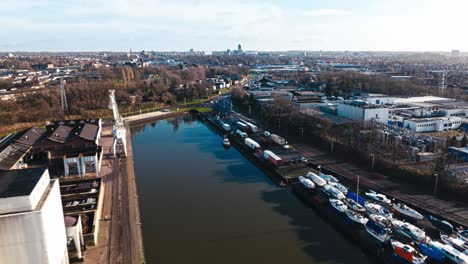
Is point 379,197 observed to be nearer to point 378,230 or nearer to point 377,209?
point 377,209

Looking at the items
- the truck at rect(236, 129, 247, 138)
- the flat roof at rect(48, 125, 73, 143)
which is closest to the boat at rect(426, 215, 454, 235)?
the truck at rect(236, 129, 247, 138)

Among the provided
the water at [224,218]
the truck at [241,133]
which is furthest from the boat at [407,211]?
the truck at [241,133]

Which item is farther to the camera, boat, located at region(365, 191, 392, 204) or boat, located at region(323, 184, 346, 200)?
boat, located at region(323, 184, 346, 200)

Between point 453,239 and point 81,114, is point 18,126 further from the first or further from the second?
point 453,239

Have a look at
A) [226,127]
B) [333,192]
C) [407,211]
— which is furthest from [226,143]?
[407,211]

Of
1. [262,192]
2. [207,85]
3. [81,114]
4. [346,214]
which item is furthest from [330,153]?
[207,85]

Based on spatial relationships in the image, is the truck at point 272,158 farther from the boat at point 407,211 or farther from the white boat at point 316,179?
the boat at point 407,211

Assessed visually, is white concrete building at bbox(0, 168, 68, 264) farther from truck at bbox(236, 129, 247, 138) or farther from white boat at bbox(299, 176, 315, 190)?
truck at bbox(236, 129, 247, 138)

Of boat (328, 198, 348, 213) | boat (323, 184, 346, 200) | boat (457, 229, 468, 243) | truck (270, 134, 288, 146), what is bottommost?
boat (457, 229, 468, 243)
